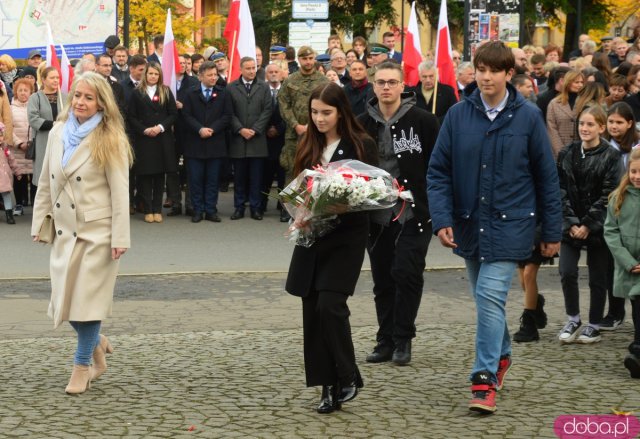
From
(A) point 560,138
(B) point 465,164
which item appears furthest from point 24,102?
(B) point 465,164

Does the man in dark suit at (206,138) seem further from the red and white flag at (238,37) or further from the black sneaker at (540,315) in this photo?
the black sneaker at (540,315)

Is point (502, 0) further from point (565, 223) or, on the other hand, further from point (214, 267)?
point (565, 223)

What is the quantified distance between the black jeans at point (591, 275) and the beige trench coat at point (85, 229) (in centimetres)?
340

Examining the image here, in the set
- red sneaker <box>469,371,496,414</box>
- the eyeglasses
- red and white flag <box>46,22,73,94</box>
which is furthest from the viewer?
red and white flag <box>46,22,73,94</box>

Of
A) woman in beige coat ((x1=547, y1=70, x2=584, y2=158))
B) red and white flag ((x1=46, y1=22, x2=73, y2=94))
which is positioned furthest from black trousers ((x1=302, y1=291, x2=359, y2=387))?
red and white flag ((x1=46, y1=22, x2=73, y2=94))

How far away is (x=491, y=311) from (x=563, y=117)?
6.98 metres

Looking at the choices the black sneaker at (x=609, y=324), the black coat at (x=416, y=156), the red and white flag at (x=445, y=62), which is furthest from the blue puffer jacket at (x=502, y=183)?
the red and white flag at (x=445, y=62)

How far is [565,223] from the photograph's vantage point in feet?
30.1

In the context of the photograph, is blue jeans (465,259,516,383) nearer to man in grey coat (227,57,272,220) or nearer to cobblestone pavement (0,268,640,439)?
cobblestone pavement (0,268,640,439)

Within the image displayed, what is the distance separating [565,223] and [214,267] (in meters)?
4.48

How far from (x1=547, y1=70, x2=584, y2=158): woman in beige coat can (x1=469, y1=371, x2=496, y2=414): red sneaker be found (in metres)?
6.98

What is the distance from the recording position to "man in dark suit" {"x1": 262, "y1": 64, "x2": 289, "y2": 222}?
1688cm

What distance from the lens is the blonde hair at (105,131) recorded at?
7.55 metres

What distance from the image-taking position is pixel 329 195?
6809mm
